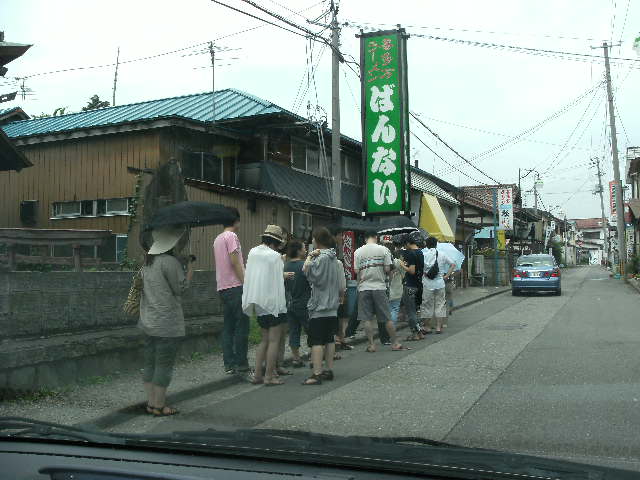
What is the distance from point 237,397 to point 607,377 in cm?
437

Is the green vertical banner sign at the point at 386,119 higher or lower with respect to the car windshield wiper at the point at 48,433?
higher

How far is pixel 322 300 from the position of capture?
7488 millimetres

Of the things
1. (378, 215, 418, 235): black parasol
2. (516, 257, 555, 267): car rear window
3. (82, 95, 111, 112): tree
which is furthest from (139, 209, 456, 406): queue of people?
(82, 95, 111, 112): tree

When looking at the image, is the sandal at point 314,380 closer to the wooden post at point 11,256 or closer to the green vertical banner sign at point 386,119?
the wooden post at point 11,256

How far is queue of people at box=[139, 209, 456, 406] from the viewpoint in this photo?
593cm

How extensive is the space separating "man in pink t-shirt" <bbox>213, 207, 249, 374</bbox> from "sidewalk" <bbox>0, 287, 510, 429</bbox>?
265 millimetres

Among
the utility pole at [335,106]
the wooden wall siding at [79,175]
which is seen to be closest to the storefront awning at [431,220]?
the utility pole at [335,106]

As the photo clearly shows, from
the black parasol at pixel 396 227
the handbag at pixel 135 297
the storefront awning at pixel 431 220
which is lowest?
the handbag at pixel 135 297

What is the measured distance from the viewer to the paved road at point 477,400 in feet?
16.6

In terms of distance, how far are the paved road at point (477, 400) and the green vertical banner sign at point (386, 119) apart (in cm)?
637

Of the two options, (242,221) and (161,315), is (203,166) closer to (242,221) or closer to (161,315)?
(242,221)

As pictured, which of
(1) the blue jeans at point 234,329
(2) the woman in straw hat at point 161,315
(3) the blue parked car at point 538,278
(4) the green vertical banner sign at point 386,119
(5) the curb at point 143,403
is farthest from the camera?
(3) the blue parked car at point 538,278

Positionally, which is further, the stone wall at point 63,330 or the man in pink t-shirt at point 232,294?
the man in pink t-shirt at point 232,294

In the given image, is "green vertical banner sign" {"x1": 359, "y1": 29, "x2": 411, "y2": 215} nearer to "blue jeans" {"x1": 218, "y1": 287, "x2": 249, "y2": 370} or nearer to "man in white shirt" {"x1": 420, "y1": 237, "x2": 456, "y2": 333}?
"man in white shirt" {"x1": 420, "y1": 237, "x2": 456, "y2": 333}
